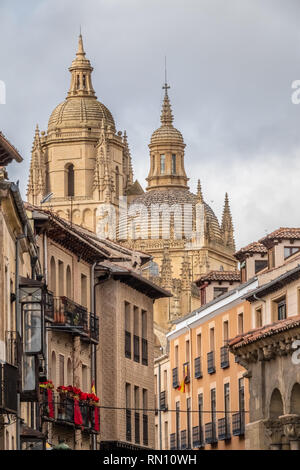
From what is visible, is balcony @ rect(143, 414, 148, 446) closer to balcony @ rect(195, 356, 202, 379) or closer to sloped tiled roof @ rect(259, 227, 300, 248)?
balcony @ rect(195, 356, 202, 379)

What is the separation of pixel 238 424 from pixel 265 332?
48.1 feet

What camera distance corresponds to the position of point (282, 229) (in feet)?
269

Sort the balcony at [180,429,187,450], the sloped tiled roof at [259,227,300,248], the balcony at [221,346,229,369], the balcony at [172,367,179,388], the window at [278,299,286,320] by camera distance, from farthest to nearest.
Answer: the balcony at [172,367,179,388]
the balcony at [180,429,187,450]
the balcony at [221,346,229,369]
the sloped tiled roof at [259,227,300,248]
the window at [278,299,286,320]

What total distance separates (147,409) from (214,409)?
4505 mm

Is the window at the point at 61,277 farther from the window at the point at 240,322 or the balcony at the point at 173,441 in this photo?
the balcony at the point at 173,441

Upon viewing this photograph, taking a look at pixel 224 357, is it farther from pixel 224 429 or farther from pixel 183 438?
pixel 183 438

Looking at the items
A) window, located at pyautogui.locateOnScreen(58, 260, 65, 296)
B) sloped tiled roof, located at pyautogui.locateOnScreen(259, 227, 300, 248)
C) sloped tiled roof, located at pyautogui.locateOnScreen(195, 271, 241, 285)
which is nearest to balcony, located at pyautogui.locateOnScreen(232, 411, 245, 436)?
sloped tiled roof, located at pyautogui.locateOnScreen(259, 227, 300, 248)

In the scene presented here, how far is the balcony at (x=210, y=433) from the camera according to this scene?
87575 mm

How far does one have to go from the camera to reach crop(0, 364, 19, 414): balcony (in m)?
49.3

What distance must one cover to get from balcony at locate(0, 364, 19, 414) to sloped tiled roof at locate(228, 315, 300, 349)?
16902mm

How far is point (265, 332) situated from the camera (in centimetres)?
7025

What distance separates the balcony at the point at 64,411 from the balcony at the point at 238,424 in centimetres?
967

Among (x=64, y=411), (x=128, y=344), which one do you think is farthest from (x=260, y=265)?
(x=64, y=411)

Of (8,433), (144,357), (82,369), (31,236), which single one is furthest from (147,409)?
(8,433)
